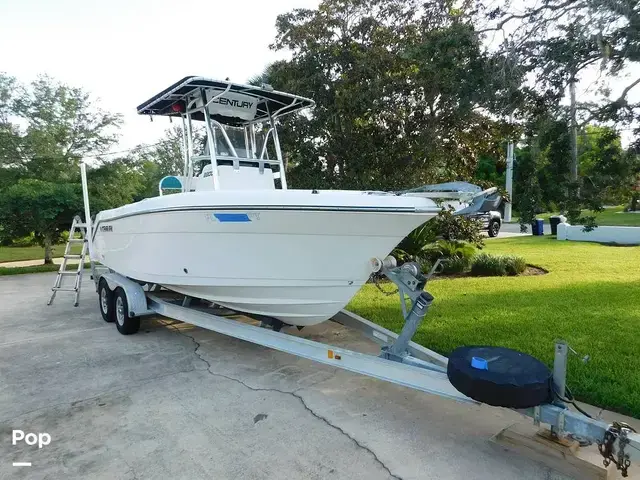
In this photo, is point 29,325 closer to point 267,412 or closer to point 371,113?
point 267,412

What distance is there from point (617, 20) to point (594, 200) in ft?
5.64

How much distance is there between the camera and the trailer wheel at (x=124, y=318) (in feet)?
18.2

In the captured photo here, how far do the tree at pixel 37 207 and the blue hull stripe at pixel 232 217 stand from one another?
9631 millimetres

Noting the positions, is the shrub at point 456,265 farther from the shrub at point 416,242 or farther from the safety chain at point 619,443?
the safety chain at point 619,443

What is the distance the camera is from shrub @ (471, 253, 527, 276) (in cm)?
905

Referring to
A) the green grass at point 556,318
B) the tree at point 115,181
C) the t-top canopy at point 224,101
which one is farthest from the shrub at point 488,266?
the tree at point 115,181

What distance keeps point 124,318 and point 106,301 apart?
0.85 metres

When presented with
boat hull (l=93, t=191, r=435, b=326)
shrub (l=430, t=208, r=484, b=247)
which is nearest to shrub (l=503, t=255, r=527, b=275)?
shrub (l=430, t=208, r=484, b=247)

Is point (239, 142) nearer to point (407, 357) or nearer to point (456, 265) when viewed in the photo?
point (407, 357)

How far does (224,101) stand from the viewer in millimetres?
5211

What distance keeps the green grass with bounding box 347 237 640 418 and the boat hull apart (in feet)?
5.25

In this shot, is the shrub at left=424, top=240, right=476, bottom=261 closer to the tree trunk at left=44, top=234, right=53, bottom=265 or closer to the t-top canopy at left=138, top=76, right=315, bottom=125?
the t-top canopy at left=138, top=76, right=315, bottom=125

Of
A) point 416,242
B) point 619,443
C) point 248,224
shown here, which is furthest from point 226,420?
point 416,242
